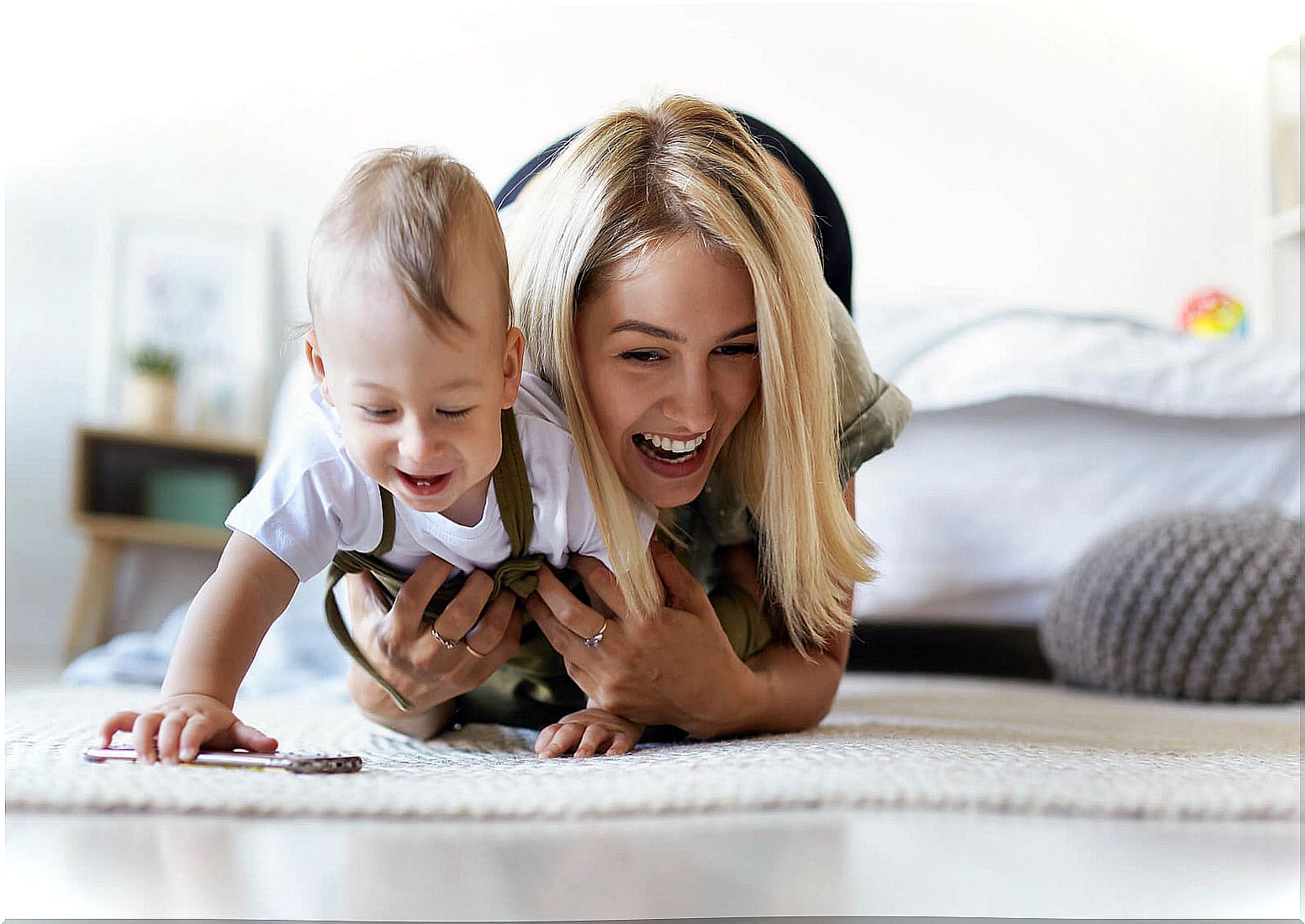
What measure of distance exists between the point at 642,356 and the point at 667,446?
0.22 ft

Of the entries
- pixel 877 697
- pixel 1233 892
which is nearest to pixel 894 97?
pixel 877 697

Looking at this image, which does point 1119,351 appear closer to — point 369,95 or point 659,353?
point 659,353

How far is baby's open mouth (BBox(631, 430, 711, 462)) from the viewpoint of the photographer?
783 millimetres

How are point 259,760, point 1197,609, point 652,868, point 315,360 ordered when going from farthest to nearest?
point 1197,609 → point 315,360 → point 259,760 → point 652,868

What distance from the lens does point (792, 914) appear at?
16.4 inches

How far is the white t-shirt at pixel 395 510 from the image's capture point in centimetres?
71

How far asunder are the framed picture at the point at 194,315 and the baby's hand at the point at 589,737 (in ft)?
6.94

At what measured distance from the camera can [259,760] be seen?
585mm

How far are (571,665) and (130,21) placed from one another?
7.82ft

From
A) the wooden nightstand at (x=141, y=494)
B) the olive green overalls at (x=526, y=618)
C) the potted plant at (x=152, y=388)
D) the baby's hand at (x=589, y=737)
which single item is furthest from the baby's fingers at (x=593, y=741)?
the potted plant at (x=152, y=388)

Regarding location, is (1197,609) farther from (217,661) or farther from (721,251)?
(217,661)

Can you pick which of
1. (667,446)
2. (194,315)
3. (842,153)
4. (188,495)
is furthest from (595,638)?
(194,315)

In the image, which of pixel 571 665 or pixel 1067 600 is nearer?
pixel 571 665

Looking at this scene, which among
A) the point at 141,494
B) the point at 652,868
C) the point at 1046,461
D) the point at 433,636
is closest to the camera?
the point at 652,868
